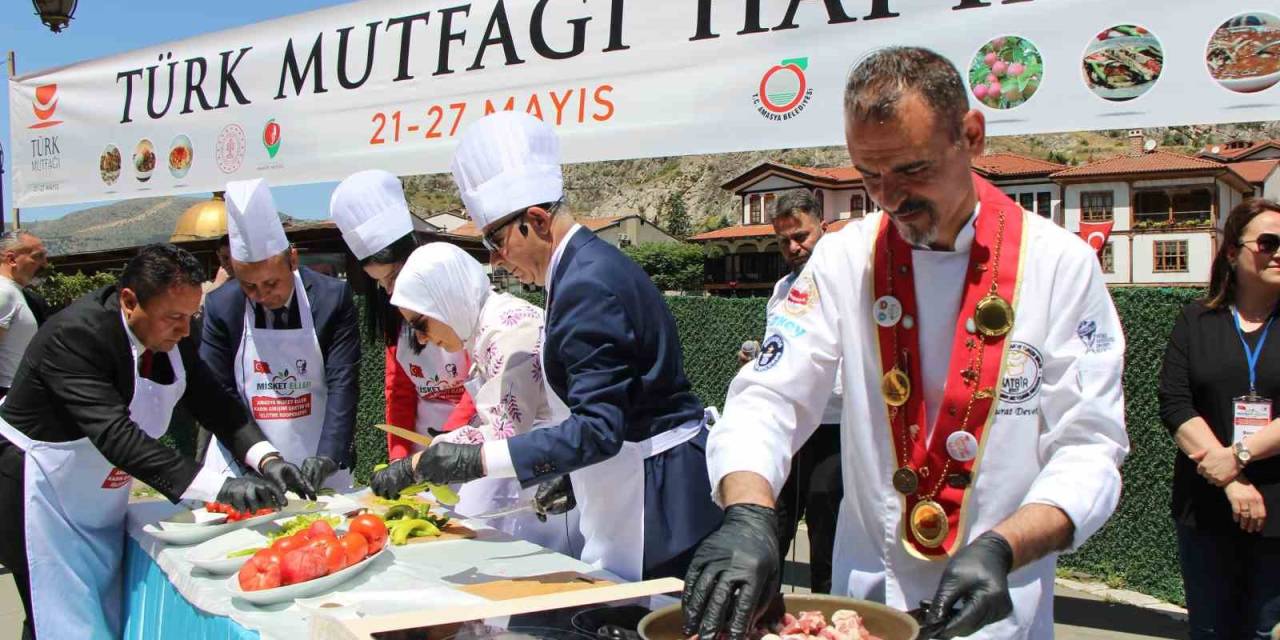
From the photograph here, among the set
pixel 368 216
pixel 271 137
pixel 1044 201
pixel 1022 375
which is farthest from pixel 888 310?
pixel 1044 201

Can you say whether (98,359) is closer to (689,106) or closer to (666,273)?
(689,106)

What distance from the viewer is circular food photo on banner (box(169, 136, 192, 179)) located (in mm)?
5605

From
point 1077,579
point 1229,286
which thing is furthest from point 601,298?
point 1077,579

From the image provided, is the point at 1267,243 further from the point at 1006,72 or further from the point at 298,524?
the point at 298,524

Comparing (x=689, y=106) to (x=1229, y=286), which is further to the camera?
(x=689, y=106)

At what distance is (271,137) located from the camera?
5281mm

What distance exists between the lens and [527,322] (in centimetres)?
285

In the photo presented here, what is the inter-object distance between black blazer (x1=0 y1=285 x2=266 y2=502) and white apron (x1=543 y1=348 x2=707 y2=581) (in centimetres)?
137

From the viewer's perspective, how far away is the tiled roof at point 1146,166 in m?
43.3

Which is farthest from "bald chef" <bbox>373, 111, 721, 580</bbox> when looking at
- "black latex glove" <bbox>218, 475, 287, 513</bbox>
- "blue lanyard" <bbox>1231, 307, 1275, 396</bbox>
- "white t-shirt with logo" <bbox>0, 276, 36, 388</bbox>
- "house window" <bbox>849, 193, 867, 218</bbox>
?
"house window" <bbox>849, 193, 867, 218</bbox>

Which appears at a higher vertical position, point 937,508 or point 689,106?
point 689,106

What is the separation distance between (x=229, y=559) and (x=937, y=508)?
6.06 ft

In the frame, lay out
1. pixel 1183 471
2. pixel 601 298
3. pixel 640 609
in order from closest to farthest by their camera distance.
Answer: pixel 640 609
pixel 601 298
pixel 1183 471

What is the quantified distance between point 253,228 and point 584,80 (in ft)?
5.04
